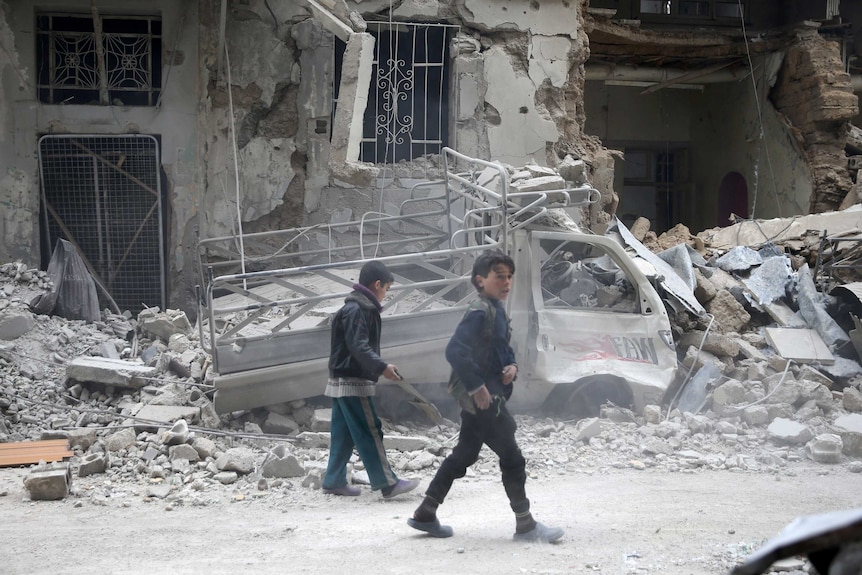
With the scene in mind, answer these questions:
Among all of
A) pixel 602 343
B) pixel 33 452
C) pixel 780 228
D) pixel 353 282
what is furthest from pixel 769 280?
pixel 33 452

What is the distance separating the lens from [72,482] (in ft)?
18.7

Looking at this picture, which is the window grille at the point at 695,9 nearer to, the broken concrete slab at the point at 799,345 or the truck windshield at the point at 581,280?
the broken concrete slab at the point at 799,345

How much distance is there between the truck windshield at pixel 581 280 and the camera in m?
7.56

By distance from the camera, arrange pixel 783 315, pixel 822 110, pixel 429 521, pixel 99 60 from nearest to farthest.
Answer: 1. pixel 429 521
2. pixel 783 315
3. pixel 99 60
4. pixel 822 110

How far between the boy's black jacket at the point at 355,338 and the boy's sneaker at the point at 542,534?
1236mm

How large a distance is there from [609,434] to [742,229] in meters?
6.45

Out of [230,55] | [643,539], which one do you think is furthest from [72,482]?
[230,55]

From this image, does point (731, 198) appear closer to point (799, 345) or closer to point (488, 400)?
point (799, 345)

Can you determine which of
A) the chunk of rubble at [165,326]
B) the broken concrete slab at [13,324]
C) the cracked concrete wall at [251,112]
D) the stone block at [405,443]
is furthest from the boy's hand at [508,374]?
the cracked concrete wall at [251,112]

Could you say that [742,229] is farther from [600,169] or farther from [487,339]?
[487,339]

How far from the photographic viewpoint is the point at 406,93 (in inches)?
436

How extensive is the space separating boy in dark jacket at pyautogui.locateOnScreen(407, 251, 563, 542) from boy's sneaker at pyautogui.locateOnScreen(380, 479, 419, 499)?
2.87 feet

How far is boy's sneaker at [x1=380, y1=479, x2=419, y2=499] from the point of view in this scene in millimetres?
5316

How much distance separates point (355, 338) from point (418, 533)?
3.77ft
